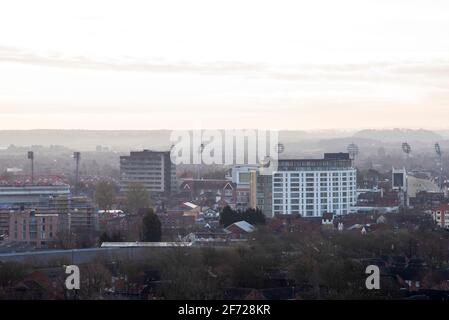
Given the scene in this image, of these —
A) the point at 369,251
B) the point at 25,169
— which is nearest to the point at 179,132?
the point at 25,169

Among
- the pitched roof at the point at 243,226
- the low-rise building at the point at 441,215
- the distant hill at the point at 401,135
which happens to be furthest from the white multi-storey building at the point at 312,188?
the distant hill at the point at 401,135

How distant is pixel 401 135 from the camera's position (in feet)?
232

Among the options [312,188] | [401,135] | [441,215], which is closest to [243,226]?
[441,215]

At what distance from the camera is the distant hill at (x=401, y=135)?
2707 inches

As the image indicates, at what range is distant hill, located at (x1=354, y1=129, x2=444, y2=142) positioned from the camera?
68750 millimetres

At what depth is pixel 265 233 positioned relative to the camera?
16.1 metres

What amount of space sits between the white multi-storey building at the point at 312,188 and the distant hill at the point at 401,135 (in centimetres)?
4369

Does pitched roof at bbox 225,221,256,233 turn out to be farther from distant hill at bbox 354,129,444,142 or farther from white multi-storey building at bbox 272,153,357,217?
distant hill at bbox 354,129,444,142

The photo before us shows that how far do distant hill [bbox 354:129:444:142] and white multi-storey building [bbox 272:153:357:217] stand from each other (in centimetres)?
4369

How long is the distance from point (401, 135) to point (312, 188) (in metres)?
47.6

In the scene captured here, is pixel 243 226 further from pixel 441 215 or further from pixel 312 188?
pixel 312 188

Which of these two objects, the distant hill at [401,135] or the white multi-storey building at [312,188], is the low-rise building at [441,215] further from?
the distant hill at [401,135]

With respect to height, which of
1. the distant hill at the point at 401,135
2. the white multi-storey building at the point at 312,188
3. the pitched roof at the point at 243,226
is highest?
the distant hill at the point at 401,135

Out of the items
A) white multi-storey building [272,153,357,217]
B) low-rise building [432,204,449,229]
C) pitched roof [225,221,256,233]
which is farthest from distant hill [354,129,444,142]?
pitched roof [225,221,256,233]
